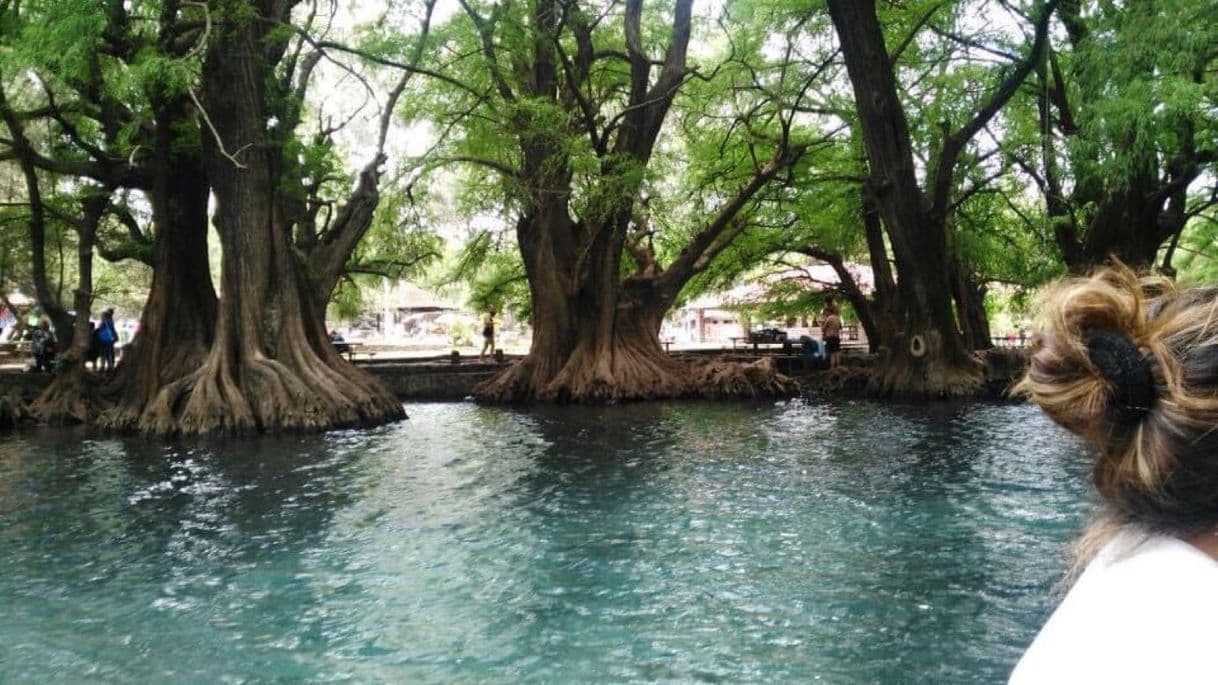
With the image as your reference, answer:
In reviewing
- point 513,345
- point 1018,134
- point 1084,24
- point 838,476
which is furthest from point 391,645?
point 513,345

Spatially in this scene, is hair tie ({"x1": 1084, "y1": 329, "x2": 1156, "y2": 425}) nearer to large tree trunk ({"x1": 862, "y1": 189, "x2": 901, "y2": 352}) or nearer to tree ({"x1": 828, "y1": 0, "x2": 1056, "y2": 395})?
tree ({"x1": 828, "y1": 0, "x2": 1056, "y2": 395})

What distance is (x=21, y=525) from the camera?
917 centimetres

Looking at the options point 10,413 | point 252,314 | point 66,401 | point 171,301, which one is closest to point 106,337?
point 10,413

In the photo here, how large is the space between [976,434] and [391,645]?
10.9m

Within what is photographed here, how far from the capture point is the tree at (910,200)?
1703 cm

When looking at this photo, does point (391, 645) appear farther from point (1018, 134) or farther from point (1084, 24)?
point (1018, 134)

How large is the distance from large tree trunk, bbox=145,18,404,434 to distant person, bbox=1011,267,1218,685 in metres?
16.0

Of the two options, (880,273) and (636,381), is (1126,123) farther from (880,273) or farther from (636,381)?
(880,273)

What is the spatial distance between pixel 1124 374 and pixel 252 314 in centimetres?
1713

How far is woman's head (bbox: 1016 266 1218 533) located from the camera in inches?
41.4

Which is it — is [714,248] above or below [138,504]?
above

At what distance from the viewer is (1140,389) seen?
108 cm

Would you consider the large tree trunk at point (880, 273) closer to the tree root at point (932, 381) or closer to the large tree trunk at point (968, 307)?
the large tree trunk at point (968, 307)

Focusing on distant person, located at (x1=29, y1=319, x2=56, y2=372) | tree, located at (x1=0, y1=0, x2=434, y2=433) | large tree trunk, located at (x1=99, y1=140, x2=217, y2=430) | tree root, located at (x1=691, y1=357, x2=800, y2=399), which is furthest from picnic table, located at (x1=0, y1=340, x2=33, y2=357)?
tree root, located at (x1=691, y1=357, x2=800, y2=399)
